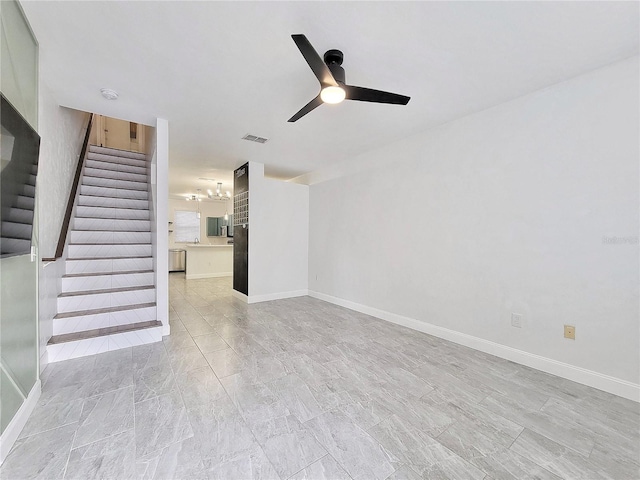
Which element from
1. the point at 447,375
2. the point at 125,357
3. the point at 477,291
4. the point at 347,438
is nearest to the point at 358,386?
the point at 347,438

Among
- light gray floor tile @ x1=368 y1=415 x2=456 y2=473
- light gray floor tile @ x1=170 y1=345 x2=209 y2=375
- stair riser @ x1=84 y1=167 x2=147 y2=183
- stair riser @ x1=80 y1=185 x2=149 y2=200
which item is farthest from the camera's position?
stair riser @ x1=84 y1=167 x2=147 y2=183

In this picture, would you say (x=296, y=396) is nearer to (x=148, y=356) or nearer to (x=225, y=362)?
(x=225, y=362)

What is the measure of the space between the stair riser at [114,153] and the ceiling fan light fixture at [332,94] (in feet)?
16.5

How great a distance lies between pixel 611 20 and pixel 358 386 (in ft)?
10.1

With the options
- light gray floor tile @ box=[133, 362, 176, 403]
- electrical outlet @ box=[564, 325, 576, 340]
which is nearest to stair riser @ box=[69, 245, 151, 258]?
light gray floor tile @ box=[133, 362, 176, 403]

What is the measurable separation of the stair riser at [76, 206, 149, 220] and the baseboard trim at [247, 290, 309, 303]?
230 cm

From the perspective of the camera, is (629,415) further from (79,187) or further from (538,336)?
(79,187)

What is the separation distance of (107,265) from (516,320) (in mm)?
5030

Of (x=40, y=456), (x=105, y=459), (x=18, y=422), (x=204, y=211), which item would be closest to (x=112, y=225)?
(x=18, y=422)

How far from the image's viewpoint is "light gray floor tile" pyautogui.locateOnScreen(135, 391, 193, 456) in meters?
1.51

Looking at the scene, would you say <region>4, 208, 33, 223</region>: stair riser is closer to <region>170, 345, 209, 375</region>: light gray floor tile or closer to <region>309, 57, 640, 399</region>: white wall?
<region>170, 345, 209, 375</region>: light gray floor tile

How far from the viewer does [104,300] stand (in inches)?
124

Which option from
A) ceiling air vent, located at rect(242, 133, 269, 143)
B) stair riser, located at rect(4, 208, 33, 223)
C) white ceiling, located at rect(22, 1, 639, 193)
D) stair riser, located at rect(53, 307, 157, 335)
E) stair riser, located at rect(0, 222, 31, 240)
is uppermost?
white ceiling, located at rect(22, 1, 639, 193)

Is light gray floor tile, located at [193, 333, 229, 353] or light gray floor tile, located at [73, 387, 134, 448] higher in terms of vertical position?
light gray floor tile, located at [73, 387, 134, 448]
